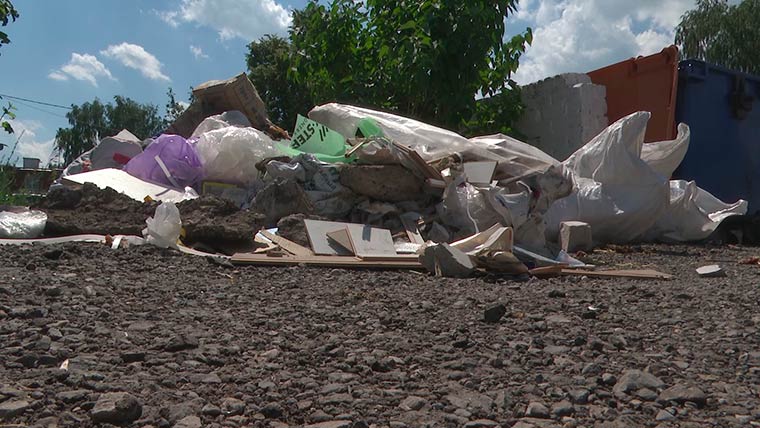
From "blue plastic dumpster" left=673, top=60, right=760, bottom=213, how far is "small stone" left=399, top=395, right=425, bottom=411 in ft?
21.5

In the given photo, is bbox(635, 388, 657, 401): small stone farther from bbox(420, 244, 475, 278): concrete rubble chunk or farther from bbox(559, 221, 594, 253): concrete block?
bbox(559, 221, 594, 253): concrete block

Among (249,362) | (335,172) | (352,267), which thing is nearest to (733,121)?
(335,172)

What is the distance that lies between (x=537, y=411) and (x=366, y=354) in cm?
62

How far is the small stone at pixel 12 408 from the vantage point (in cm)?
153

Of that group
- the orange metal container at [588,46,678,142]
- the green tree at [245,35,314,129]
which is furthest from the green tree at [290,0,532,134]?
the green tree at [245,35,314,129]

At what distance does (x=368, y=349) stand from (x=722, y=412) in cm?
99

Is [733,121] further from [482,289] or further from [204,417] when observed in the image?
[204,417]

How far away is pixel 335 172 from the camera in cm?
573

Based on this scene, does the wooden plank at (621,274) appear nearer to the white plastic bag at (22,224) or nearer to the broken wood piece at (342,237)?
the broken wood piece at (342,237)

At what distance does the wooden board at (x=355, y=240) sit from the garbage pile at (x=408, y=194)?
0.01 m

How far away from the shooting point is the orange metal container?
23.7 feet

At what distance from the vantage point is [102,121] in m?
47.1

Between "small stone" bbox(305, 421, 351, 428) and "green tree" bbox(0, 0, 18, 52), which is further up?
"green tree" bbox(0, 0, 18, 52)

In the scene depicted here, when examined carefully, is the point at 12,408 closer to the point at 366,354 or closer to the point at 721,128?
the point at 366,354
